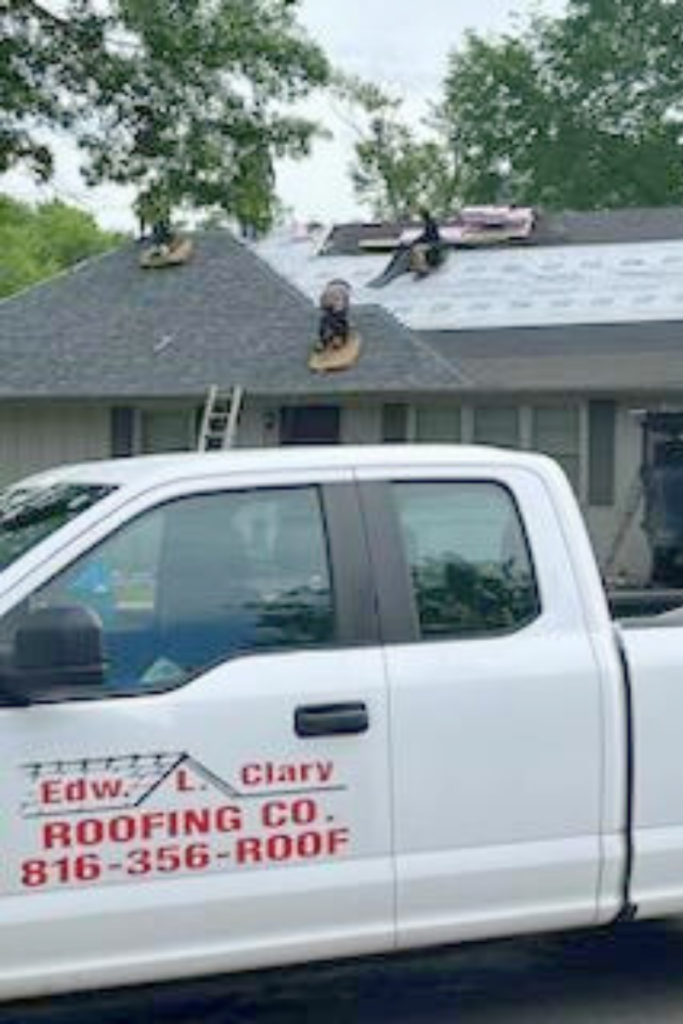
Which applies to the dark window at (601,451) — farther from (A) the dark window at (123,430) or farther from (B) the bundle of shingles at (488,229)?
(A) the dark window at (123,430)

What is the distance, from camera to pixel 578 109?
161ft

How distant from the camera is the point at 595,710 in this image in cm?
554

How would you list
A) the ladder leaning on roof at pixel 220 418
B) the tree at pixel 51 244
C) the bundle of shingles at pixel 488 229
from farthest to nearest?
the tree at pixel 51 244
the bundle of shingles at pixel 488 229
the ladder leaning on roof at pixel 220 418

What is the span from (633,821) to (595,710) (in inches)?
14.5

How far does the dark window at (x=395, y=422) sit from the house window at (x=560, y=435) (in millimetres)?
1775

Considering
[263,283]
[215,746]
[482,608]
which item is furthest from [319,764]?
[263,283]

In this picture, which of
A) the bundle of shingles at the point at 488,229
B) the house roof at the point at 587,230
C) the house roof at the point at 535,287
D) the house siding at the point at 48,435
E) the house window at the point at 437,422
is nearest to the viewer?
the house window at the point at 437,422

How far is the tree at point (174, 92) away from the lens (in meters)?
16.5

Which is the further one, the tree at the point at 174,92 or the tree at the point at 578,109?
the tree at the point at 578,109

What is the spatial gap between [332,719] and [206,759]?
380mm

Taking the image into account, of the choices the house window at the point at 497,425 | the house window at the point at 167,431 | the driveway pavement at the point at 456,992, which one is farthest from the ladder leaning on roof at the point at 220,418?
the driveway pavement at the point at 456,992

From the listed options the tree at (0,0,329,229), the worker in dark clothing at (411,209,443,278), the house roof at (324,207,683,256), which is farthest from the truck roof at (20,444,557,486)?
the house roof at (324,207,683,256)

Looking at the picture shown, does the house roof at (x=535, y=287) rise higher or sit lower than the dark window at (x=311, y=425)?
higher

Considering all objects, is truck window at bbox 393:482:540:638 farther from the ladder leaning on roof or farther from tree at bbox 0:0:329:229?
the ladder leaning on roof
